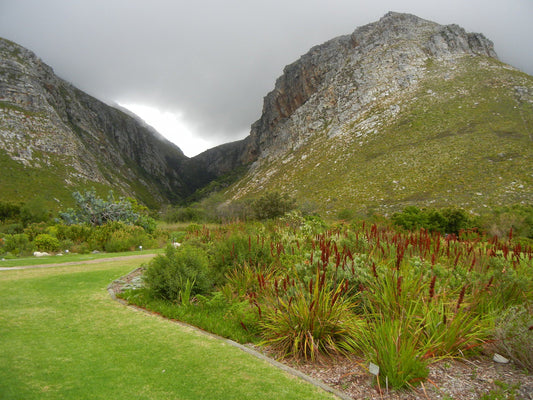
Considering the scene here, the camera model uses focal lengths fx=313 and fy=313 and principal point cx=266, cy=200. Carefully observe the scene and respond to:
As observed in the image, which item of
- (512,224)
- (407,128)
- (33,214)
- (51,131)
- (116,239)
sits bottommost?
(512,224)

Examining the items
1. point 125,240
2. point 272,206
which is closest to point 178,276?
point 125,240

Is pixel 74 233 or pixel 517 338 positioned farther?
pixel 74 233

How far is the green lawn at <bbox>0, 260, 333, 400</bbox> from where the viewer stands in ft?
10.1

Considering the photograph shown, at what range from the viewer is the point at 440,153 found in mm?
41406

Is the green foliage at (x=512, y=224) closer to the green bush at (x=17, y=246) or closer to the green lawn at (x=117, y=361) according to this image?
the green lawn at (x=117, y=361)

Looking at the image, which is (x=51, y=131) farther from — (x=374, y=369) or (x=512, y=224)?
(x=374, y=369)

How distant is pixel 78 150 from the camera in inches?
3127

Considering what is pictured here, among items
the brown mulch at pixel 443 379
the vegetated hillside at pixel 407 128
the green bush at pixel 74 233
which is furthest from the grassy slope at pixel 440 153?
the brown mulch at pixel 443 379

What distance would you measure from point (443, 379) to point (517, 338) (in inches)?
42.4

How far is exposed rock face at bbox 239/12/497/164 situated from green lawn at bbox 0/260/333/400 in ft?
220

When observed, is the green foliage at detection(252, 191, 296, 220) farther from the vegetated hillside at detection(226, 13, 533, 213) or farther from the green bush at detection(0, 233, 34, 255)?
the green bush at detection(0, 233, 34, 255)

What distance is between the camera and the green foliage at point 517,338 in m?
3.54

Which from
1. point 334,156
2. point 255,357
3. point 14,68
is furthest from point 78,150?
point 255,357

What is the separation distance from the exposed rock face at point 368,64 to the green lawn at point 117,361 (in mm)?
67136
